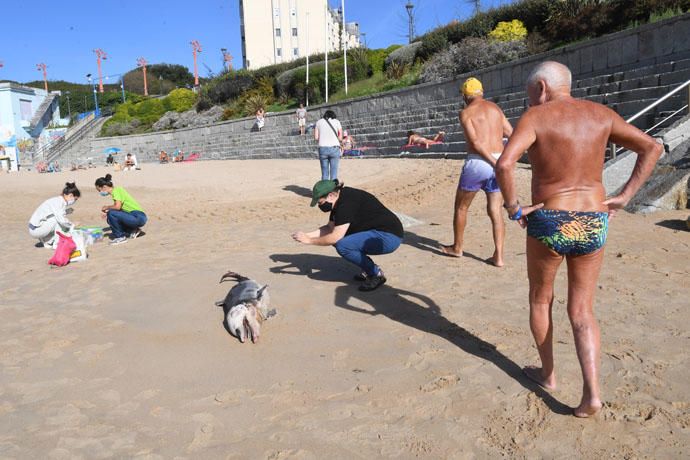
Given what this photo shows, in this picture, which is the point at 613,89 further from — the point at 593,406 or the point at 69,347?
the point at 69,347

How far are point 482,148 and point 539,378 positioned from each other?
248 cm

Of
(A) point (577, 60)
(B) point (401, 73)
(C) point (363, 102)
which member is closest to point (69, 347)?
(A) point (577, 60)

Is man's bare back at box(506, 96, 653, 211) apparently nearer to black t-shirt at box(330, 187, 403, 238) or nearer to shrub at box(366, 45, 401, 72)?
black t-shirt at box(330, 187, 403, 238)

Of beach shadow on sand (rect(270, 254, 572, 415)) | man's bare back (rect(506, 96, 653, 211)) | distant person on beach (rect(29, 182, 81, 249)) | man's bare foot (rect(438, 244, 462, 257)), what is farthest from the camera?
distant person on beach (rect(29, 182, 81, 249))

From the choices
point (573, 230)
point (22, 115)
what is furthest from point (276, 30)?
point (573, 230)

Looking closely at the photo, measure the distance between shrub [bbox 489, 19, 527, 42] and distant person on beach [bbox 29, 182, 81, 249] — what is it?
52.1 feet

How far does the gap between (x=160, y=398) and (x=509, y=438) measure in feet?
6.17

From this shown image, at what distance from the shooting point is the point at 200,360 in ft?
10.9

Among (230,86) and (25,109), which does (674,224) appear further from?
(25,109)

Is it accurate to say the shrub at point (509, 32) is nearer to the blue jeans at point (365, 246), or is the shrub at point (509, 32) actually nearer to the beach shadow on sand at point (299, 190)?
the beach shadow on sand at point (299, 190)

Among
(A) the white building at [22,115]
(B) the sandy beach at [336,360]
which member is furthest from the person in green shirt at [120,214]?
(A) the white building at [22,115]

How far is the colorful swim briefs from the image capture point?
7.38ft

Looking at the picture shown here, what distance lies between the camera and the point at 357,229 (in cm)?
447

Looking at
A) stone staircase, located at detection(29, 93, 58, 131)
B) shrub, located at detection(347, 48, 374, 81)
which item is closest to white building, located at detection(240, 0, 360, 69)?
stone staircase, located at detection(29, 93, 58, 131)
